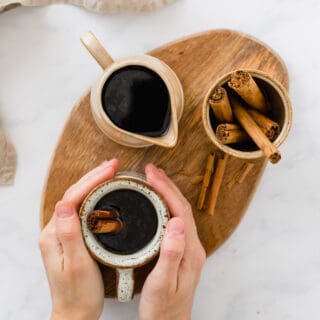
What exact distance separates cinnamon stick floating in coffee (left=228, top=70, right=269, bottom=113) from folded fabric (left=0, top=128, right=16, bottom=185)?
314 mm

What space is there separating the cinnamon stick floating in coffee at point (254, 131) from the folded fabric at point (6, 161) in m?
0.30

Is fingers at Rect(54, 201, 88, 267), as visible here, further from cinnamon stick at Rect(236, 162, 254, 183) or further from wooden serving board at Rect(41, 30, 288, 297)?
cinnamon stick at Rect(236, 162, 254, 183)

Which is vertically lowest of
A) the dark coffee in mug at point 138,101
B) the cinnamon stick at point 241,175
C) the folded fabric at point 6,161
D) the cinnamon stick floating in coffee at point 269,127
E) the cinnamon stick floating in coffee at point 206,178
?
the cinnamon stick at point 241,175

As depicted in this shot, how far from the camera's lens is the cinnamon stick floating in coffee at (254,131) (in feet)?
2.00

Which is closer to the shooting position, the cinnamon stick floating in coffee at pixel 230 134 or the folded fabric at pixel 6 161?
the cinnamon stick floating in coffee at pixel 230 134

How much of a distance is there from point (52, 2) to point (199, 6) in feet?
0.61

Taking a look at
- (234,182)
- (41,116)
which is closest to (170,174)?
(234,182)

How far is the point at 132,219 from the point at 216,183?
114 millimetres

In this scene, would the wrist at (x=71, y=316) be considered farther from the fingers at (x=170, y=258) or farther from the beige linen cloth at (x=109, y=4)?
the beige linen cloth at (x=109, y=4)

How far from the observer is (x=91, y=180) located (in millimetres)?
715

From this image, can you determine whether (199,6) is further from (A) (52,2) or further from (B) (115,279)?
(B) (115,279)

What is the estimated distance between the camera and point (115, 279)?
0.77 m

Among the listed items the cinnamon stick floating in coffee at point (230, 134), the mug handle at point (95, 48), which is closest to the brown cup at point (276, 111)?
the cinnamon stick floating in coffee at point (230, 134)

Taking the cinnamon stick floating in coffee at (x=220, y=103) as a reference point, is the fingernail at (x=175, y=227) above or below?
below
